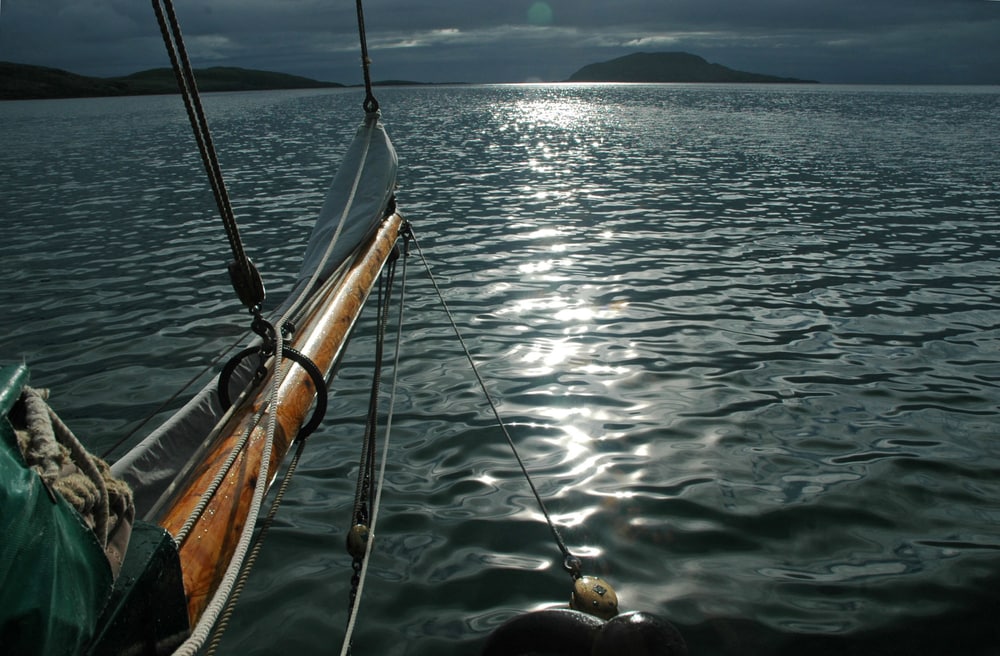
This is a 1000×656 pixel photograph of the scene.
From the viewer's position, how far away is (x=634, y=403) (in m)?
7.25

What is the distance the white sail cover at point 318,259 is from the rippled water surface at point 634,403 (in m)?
1.33

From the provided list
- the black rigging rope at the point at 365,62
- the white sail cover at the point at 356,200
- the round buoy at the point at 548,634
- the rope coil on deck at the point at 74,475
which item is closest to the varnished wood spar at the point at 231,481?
the rope coil on deck at the point at 74,475

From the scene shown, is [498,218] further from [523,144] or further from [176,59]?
[523,144]

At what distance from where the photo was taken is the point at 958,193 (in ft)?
67.6

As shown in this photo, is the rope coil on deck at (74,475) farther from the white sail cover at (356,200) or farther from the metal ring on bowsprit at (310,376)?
the white sail cover at (356,200)

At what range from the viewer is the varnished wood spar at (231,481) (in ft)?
7.75

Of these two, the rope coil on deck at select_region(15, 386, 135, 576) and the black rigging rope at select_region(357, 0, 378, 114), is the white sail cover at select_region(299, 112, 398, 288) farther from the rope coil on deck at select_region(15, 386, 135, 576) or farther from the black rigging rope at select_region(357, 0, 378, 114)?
the rope coil on deck at select_region(15, 386, 135, 576)

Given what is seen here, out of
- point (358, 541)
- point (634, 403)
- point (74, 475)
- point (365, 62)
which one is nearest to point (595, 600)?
point (358, 541)

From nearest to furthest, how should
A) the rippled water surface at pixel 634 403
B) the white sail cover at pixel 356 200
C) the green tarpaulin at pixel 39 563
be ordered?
the green tarpaulin at pixel 39 563, the rippled water surface at pixel 634 403, the white sail cover at pixel 356 200

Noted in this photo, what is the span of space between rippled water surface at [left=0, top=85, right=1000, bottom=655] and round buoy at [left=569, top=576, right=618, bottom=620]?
97cm

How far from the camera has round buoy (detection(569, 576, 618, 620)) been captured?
3383mm

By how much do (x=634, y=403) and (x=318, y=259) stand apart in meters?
3.68

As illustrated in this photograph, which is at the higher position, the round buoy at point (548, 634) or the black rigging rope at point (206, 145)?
the black rigging rope at point (206, 145)

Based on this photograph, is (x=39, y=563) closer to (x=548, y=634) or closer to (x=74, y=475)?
(x=74, y=475)
